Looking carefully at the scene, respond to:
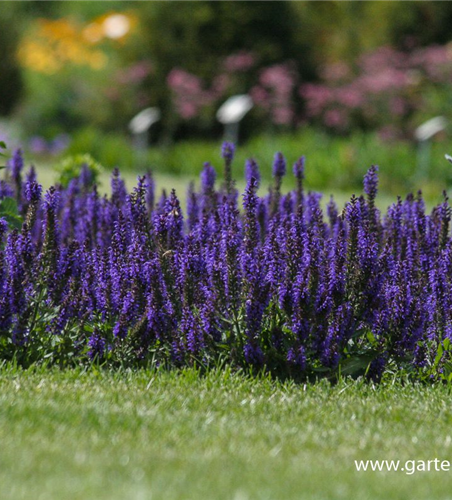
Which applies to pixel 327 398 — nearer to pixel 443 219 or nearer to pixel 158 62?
pixel 443 219

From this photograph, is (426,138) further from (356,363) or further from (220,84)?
(356,363)

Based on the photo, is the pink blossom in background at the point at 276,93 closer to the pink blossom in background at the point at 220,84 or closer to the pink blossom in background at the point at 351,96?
the pink blossom in background at the point at 220,84

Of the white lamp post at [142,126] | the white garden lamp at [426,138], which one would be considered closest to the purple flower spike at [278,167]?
the white garden lamp at [426,138]

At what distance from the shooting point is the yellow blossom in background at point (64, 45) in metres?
27.0

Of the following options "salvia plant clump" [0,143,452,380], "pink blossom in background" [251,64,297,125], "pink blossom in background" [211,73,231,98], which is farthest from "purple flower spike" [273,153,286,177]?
"pink blossom in background" [211,73,231,98]

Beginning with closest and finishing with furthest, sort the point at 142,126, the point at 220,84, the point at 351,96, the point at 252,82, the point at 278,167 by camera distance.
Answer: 1. the point at 278,167
2. the point at 142,126
3. the point at 351,96
4. the point at 220,84
5. the point at 252,82

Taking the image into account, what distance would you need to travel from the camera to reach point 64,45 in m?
29.0

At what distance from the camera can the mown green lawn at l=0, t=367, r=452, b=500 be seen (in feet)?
10.8

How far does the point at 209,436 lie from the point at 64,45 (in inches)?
1041

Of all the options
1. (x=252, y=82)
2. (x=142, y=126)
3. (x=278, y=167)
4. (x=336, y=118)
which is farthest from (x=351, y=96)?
(x=278, y=167)

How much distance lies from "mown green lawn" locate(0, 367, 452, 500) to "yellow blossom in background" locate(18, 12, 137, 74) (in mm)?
22350

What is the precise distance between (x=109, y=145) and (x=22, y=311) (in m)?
12.8

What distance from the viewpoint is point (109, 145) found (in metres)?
17.7

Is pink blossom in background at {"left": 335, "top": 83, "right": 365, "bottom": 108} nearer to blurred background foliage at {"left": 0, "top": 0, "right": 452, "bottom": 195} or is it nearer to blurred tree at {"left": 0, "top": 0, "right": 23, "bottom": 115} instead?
blurred background foliage at {"left": 0, "top": 0, "right": 452, "bottom": 195}
